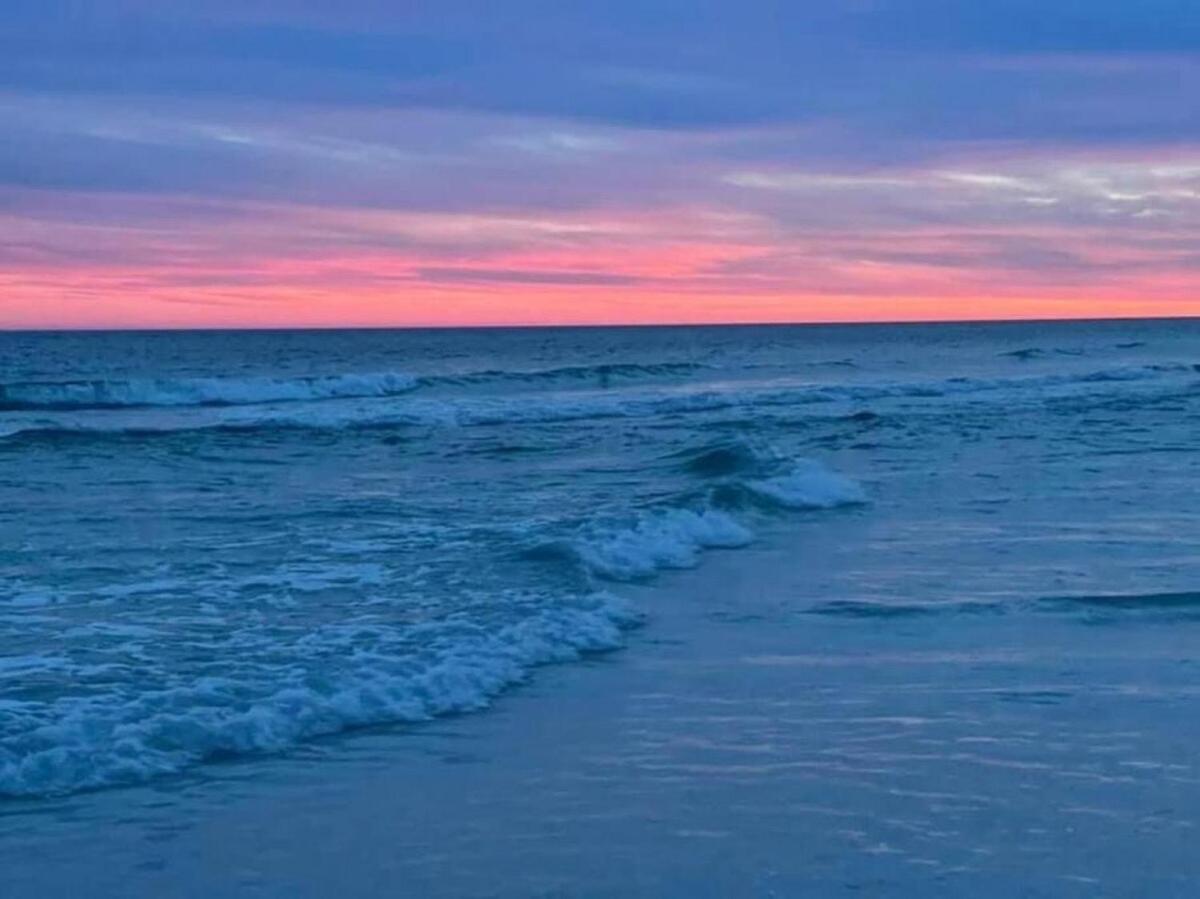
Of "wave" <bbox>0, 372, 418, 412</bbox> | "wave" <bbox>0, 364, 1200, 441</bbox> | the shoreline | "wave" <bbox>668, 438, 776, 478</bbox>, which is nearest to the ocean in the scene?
the shoreline

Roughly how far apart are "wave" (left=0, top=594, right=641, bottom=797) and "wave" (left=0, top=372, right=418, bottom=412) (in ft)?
105

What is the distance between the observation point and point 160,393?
4109 cm

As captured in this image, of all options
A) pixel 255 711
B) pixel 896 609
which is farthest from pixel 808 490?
pixel 255 711

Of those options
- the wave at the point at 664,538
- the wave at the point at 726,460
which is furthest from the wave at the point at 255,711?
the wave at the point at 726,460

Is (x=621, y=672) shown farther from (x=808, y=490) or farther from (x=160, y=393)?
(x=160, y=393)

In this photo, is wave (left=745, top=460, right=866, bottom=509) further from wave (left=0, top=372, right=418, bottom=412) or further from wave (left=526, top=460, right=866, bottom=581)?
wave (left=0, top=372, right=418, bottom=412)

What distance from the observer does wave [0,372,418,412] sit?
40062 mm

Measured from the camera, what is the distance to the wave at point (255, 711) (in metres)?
6.81

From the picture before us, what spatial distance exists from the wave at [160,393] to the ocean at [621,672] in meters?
20.1

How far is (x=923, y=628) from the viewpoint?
955cm

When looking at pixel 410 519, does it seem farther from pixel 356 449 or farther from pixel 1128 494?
pixel 356 449

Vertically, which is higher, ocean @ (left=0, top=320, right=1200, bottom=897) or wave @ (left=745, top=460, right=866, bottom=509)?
wave @ (left=745, top=460, right=866, bottom=509)

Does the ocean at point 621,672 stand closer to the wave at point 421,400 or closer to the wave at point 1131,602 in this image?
the wave at point 1131,602

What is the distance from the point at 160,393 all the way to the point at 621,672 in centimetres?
3440
